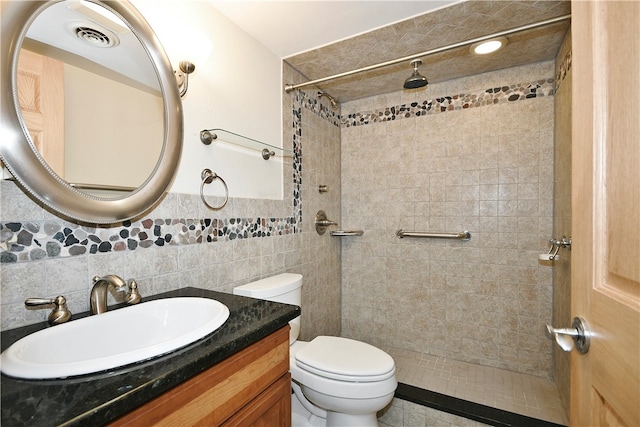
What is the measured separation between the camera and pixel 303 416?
1.64 meters

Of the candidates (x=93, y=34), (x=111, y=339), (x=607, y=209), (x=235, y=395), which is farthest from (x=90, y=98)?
(x=607, y=209)

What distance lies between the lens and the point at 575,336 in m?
0.61

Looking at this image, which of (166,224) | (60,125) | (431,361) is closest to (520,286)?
(431,361)

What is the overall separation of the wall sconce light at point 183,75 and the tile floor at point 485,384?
2.08 m

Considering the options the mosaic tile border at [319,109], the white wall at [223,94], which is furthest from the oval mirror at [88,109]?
the mosaic tile border at [319,109]

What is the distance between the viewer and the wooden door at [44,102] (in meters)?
0.80

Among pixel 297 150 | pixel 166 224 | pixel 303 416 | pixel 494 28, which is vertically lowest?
pixel 303 416

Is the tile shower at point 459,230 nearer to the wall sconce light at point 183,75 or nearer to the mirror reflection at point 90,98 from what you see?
the wall sconce light at point 183,75

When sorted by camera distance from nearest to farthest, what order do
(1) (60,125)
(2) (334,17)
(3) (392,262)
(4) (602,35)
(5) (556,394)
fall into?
(4) (602,35)
(1) (60,125)
(2) (334,17)
(5) (556,394)
(3) (392,262)

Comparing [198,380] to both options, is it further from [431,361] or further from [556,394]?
[556,394]

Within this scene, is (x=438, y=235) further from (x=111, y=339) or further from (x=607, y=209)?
(x=111, y=339)

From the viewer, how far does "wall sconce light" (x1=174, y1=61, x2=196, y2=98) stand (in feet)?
4.04

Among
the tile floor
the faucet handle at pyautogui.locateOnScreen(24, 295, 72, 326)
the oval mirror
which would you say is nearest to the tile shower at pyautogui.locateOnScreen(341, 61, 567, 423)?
the tile floor

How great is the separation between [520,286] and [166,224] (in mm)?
2193
